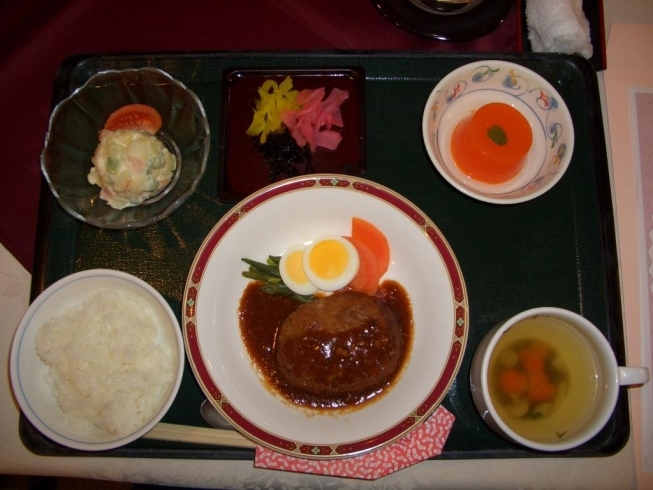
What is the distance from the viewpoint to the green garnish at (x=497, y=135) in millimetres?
1997

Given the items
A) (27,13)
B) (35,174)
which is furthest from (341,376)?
(27,13)

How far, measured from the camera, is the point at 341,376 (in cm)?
180

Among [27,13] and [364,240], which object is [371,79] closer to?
[364,240]

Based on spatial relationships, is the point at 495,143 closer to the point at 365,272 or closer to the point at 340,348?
the point at 365,272

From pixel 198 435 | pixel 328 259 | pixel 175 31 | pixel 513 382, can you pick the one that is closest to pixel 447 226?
pixel 328 259

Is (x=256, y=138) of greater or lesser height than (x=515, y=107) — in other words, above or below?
below

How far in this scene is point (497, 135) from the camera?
200cm

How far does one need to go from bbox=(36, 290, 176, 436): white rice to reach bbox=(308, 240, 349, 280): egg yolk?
68 cm

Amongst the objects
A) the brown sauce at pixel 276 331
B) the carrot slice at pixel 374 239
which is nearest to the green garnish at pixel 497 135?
the carrot slice at pixel 374 239

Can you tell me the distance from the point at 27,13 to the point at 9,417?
6.23 feet

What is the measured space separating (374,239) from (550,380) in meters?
0.88

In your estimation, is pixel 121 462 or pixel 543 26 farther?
pixel 543 26

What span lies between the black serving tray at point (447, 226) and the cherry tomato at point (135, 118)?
0.22 metres

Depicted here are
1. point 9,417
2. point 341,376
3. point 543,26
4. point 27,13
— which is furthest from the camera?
point 27,13
